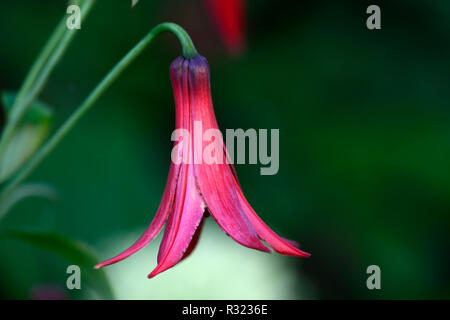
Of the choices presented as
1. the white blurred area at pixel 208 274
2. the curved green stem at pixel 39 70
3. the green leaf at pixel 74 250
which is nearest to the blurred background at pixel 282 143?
the white blurred area at pixel 208 274

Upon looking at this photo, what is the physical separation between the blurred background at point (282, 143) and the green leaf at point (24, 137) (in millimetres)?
1044

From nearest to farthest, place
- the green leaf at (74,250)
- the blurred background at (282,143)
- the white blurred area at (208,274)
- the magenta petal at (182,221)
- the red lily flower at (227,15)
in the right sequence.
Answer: the magenta petal at (182,221) → the green leaf at (74,250) → the red lily flower at (227,15) → the white blurred area at (208,274) → the blurred background at (282,143)

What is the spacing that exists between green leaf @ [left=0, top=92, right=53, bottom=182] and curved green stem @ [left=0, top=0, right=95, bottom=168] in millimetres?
68

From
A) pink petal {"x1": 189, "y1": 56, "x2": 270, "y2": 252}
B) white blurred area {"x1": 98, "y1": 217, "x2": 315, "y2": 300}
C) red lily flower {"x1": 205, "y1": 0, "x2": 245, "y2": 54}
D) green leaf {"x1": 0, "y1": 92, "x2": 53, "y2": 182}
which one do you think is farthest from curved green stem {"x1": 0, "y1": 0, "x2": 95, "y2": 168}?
white blurred area {"x1": 98, "y1": 217, "x2": 315, "y2": 300}

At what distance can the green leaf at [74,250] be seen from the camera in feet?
3.08

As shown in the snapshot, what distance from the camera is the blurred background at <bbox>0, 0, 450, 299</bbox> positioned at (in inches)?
83.4

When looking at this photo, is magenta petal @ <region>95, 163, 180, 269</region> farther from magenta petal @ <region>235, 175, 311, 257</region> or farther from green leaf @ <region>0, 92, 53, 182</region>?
green leaf @ <region>0, 92, 53, 182</region>

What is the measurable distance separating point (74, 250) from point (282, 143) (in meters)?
1.65

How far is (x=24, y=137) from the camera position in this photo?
0.98 m

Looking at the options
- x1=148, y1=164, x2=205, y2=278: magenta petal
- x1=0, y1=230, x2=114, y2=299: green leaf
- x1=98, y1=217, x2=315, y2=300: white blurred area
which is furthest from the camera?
x1=98, y1=217, x2=315, y2=300: white blurred area

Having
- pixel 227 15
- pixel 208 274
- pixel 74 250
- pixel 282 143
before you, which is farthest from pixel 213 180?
pixel 282 143

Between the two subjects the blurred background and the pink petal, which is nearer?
the pink petal

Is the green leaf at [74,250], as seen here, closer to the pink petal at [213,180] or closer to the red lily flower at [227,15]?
the pink petal at [213,180]
